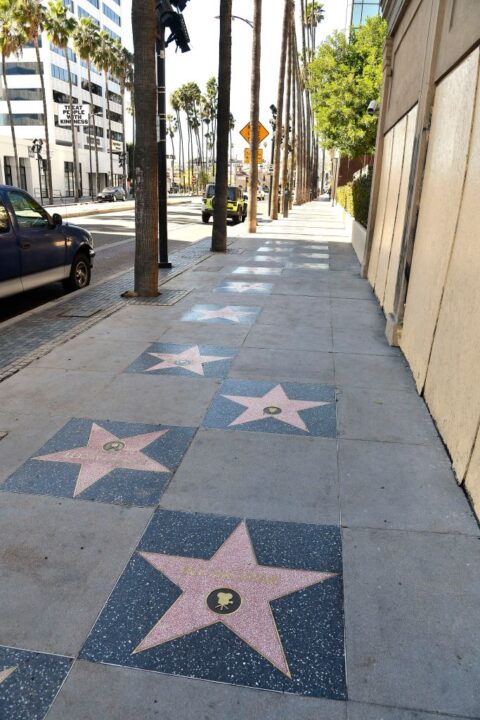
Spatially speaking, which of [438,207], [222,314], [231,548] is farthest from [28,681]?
[222,314]

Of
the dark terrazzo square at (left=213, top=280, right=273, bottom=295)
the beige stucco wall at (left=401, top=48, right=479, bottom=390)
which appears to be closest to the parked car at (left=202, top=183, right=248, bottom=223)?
the dark terrazzo square at (left=213, top=280, right=273, bottom=295)

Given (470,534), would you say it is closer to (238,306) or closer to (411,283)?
(411,283)

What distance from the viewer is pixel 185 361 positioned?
6594mm

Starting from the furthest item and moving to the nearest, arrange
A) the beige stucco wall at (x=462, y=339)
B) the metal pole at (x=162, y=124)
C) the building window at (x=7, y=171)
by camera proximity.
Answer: the building window at (x=7, y=171) → the metal pole at (x=162, y=124) → the beige stucco wall at (x=462, y=339)

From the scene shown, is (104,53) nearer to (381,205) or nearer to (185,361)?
(381,205)

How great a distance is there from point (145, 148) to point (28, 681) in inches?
334

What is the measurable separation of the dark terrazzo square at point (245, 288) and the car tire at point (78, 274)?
266 cm

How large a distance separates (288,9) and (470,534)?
36972 millimetres

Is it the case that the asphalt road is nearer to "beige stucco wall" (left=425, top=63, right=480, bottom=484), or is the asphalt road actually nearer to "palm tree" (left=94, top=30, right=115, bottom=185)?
"beige stucco wall" (left=425, top=63, right=480, bottom=484)

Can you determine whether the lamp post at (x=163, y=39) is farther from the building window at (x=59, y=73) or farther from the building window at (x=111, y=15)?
the building window at (x=111, y=15)

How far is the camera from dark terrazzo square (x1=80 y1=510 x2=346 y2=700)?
2.48 m

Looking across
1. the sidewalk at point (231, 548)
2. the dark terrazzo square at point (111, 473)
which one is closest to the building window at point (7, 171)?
the sidewalk at point (231, 548)

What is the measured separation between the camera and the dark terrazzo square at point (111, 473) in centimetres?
382

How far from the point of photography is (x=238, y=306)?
375 inches
